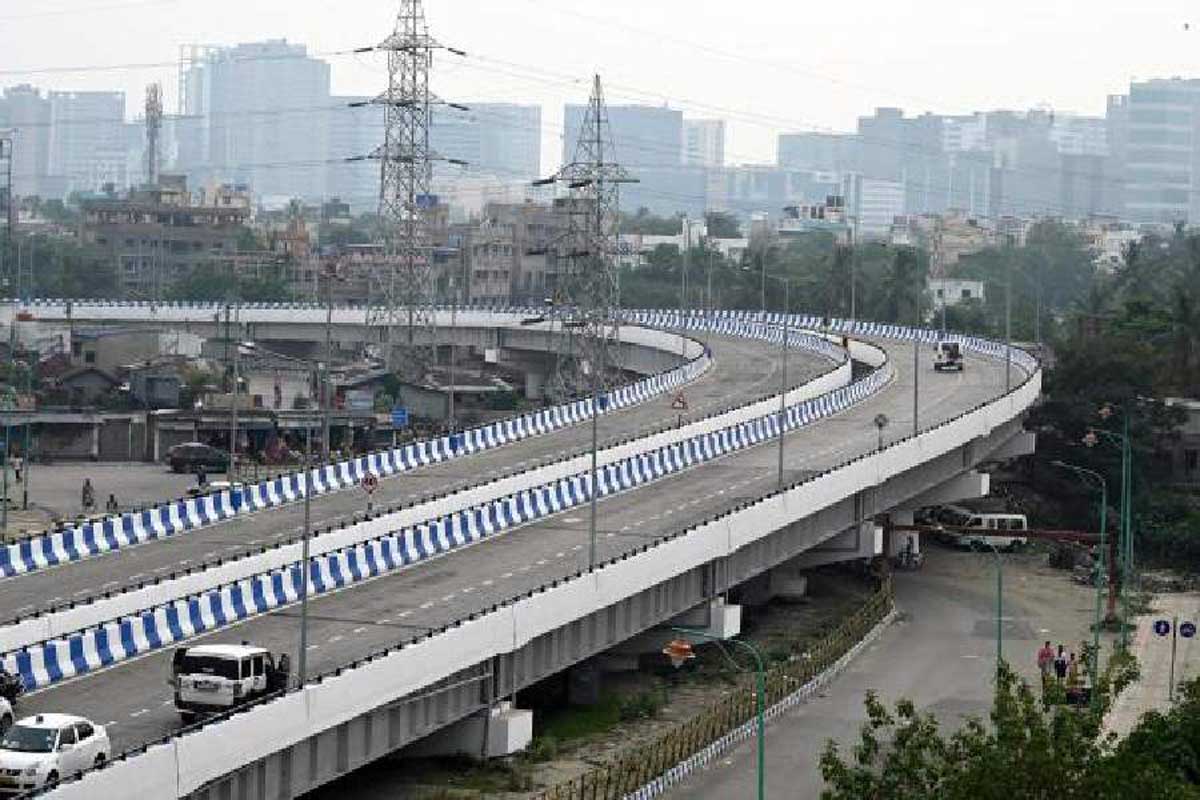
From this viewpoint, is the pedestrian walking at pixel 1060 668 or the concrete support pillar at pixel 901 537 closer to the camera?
the pedestrian walking at pixel 1060 668

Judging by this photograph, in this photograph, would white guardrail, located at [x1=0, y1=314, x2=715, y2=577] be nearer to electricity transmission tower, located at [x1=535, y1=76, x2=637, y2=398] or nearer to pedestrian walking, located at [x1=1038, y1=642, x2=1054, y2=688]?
electricity transmission tower, located at [x1=535, y1=76, x2=637, y2=398]

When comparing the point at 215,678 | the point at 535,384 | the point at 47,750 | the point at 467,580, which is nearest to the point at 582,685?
the point at 467,580

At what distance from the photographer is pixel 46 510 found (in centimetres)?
10900

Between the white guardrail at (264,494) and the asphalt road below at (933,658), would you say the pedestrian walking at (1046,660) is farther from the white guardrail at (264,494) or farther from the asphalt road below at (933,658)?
the white guardrail at (264,494)

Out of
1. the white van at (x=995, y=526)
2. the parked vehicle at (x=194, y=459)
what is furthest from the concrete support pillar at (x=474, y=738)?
the parked vehicle at (x=194, y=459)

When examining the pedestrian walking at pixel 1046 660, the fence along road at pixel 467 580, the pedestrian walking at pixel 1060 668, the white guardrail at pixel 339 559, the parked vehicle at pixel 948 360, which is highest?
the parked vehicle at pixel 948 360

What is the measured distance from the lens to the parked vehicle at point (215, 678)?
5028 centimetres

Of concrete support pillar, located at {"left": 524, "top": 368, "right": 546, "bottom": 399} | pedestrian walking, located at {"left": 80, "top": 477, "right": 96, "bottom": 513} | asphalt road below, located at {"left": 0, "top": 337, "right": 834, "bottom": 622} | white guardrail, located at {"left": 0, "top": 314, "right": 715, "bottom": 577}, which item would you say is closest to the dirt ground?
asphalt road below, located at {"left": 0, "top": 337, "right": 834, "bottom": 622}

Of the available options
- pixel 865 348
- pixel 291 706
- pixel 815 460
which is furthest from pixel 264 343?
pixel 291 706

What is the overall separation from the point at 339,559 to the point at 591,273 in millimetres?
84221

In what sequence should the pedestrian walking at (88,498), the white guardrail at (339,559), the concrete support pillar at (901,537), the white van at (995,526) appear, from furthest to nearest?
the white van at (995,526)
the pedestrian walking at (88,498)
the concrete support pillar at (901,537)
the white guardrail at (339,559)

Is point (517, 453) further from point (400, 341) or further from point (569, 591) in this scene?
point (400, 341)

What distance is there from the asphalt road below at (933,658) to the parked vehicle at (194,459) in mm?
34581

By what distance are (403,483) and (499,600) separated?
2429 cm
